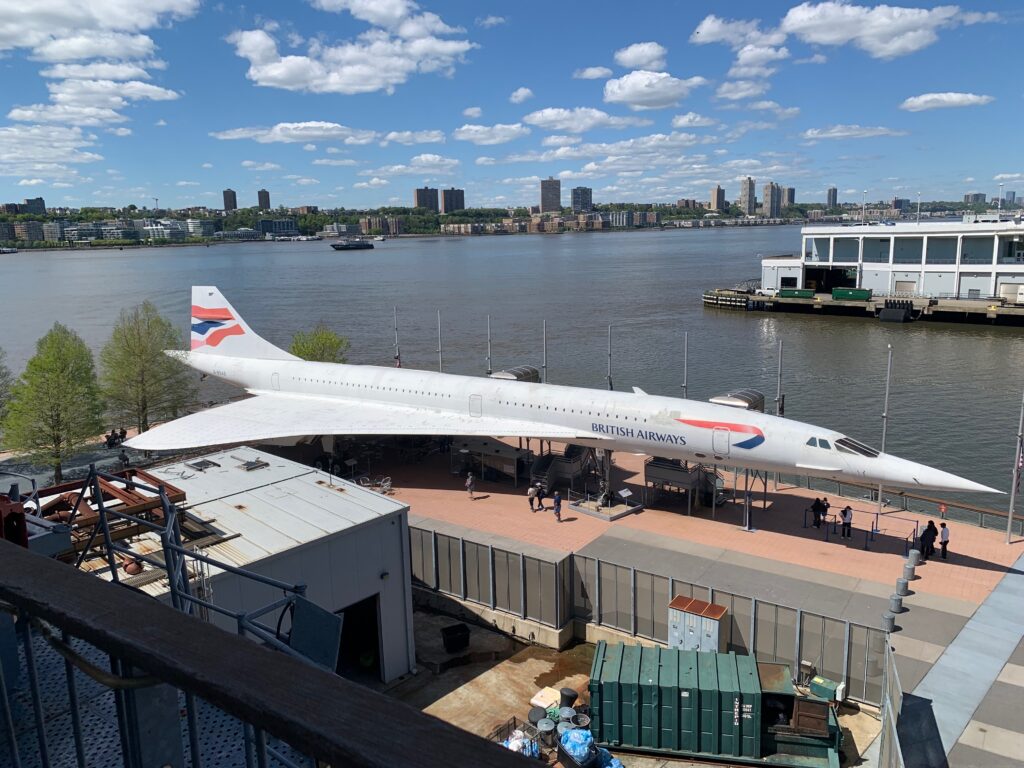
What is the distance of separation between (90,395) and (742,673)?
1213 inches

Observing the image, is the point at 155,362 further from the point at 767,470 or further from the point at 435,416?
the point at 767,470

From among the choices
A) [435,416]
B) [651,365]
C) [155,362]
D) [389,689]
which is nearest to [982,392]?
[651,365]

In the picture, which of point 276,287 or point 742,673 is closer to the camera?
point 742,673

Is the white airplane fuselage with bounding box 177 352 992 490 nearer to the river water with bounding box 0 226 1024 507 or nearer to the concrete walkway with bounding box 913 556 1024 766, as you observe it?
the concrete walkway with bounding box 913 556 1024 766

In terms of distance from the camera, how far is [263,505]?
2014cm

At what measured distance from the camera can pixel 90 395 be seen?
35.2m

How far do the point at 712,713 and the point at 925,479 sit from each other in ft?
40.6

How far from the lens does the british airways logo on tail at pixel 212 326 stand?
143ft

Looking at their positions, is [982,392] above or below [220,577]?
below

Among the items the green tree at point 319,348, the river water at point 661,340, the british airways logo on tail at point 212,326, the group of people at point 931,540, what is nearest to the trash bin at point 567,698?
the group of people at point 931,540

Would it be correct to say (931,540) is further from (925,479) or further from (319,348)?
(319,348)

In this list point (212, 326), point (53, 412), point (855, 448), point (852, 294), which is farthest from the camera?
point (852, 294)

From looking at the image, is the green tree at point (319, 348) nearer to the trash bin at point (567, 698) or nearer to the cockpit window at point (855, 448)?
the cockpit window at point (855, 448)

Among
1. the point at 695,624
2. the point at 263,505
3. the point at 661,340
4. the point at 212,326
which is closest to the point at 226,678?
the point at 695,624
